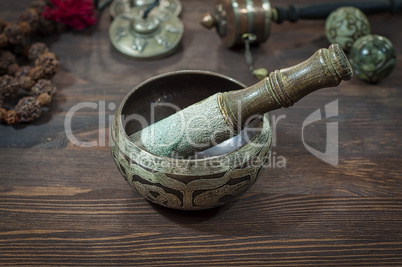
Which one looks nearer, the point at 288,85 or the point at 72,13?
the point at 288,85

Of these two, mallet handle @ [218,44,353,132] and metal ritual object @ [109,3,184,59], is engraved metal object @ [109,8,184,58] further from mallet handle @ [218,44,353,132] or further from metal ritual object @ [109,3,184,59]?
mallet handle @ [218,44,353,132]

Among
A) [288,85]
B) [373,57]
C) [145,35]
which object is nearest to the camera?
[288,85]

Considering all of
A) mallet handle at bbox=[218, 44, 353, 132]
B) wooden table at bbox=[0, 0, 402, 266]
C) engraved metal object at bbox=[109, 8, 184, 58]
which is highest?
mallet handle at bbox=[218, 44, 353, 132]

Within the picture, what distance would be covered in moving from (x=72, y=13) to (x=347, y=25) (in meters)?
0.86

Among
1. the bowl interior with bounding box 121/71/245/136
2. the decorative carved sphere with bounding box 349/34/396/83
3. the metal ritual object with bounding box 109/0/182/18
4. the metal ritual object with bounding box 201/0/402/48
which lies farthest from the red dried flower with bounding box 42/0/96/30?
the decorative carved sphere with bounding box 349/34/396/83

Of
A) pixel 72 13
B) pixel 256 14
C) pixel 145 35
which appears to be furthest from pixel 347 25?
pixel 72 13

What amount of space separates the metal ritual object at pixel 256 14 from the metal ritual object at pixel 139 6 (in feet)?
0.60

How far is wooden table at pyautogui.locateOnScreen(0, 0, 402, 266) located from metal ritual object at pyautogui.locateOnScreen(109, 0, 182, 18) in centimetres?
27

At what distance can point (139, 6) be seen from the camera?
159 cm

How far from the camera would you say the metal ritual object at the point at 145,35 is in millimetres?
1474

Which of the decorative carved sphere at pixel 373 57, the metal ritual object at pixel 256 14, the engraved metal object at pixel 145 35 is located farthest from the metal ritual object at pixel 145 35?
the decorative carved sphere at pixel 373 57

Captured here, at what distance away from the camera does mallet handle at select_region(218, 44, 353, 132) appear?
2.69ft

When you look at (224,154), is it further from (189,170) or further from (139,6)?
(139,6)

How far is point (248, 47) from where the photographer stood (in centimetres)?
146
